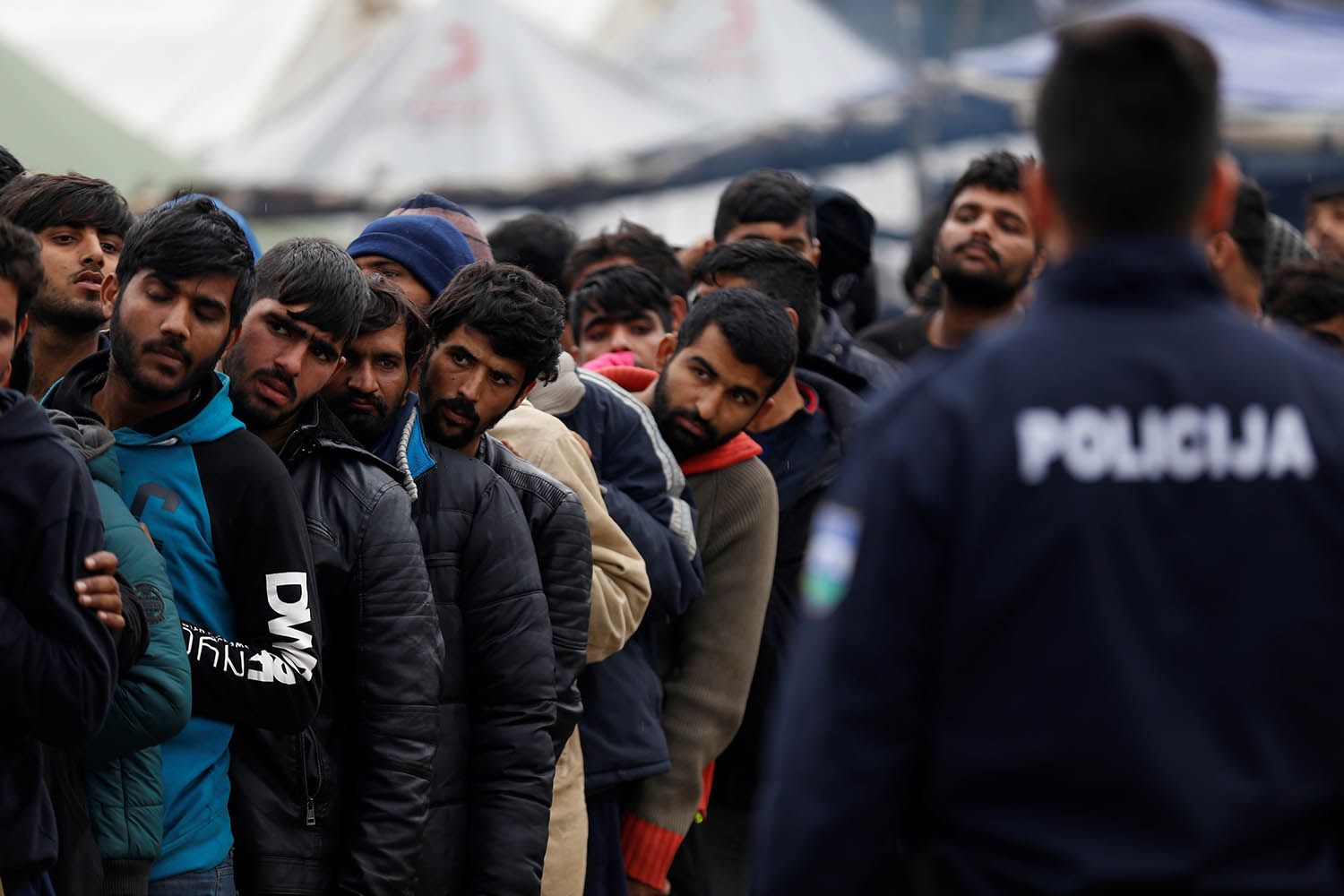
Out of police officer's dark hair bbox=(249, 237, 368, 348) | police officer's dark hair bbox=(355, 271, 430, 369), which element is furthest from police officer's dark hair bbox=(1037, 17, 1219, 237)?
police officer's dark hair bbox=(355, 271, 430, 369)

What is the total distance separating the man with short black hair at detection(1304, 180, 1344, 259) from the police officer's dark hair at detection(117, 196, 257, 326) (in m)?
5.96

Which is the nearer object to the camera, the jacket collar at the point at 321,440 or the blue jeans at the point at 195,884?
the blue jeans at the point at 195,884

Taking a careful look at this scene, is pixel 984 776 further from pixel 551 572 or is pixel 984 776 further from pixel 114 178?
pixel 114 178

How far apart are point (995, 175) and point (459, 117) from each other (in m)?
11.1

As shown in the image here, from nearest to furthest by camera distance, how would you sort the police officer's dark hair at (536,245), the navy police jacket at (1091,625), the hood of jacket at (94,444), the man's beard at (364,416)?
the navy police jacket at (1091,625) → the hood of jacket at (94,444) → the man's beard at (364,416) → the police officer's dark hair at (536,245)

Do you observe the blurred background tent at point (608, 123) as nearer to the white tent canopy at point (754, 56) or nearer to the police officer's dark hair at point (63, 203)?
the white tent canopy at point (754, 56)

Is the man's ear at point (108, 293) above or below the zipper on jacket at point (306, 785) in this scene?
above

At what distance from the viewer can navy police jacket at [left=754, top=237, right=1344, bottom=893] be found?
6.19ft

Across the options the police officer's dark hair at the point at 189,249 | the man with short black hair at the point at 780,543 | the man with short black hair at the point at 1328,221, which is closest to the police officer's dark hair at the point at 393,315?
the police officer's dark hair at the point at 189,249

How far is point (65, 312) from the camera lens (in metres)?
3.74

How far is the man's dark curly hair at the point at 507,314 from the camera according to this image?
3881 mm

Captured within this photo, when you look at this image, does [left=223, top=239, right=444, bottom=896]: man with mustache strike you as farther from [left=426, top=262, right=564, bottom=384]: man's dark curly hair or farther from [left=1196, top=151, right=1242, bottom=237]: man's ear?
[left=1196, top=151, right=1242, bottom=237]: man's ear

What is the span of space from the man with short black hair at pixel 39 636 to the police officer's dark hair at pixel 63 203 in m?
1.21

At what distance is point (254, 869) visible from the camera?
3182 mm
